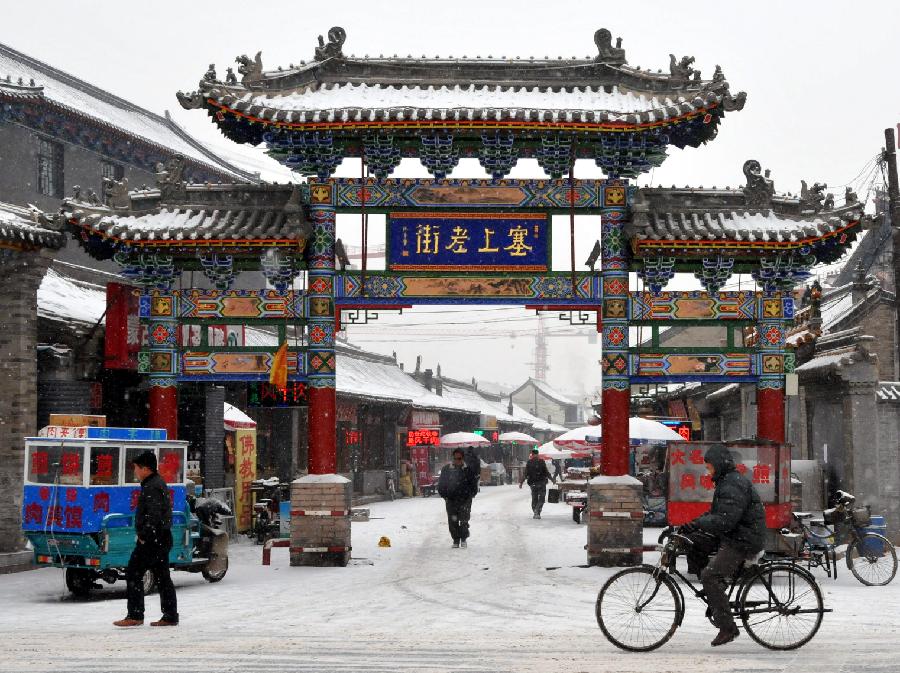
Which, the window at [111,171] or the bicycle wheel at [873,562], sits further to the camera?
the window at [111,171]

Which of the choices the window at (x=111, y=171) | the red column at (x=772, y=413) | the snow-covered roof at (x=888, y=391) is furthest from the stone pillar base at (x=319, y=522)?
the window at (x=111, y=171)

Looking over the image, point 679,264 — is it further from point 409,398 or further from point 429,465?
point 429,465

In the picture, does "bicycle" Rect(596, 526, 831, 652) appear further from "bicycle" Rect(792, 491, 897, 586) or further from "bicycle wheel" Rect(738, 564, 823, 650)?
"bicycle" Rect(792, 491, 897, 586)

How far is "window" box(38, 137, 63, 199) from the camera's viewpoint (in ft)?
94.4

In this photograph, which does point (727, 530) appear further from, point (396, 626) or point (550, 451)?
point (550, 451)

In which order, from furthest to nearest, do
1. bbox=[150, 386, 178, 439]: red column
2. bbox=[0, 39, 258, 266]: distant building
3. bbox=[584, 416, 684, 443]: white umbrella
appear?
1. bbox=[0, 39, 258, 266]: distant building
2. bbox=[584, 416, 684, 443]: white umbrella
3. bbox=[150, 386, 178, 439]: red column

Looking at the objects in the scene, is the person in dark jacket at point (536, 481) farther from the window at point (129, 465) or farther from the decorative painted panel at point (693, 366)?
the window at point (129, 465)

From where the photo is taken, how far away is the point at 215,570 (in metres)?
15.8

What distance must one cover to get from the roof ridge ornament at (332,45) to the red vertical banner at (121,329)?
4.93 metres

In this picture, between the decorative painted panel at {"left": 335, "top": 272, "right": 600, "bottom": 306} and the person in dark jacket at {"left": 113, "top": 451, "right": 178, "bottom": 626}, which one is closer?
the person in dark jacket at {"left": 113, "top": 451, "right": 178, "bottom": 626}

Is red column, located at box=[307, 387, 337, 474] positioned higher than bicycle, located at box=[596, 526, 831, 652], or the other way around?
red column, located at box=[307, 387, 337, 474]

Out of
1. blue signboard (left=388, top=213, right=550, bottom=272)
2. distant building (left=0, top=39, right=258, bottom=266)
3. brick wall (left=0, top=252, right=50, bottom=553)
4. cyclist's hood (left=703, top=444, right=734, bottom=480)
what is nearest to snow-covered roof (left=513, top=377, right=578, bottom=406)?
distant building (left=0, top=39, right=258, bottom=266)

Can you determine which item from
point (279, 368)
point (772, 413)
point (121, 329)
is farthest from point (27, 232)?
point (772, 413)

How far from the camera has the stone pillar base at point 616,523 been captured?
56.1ft
